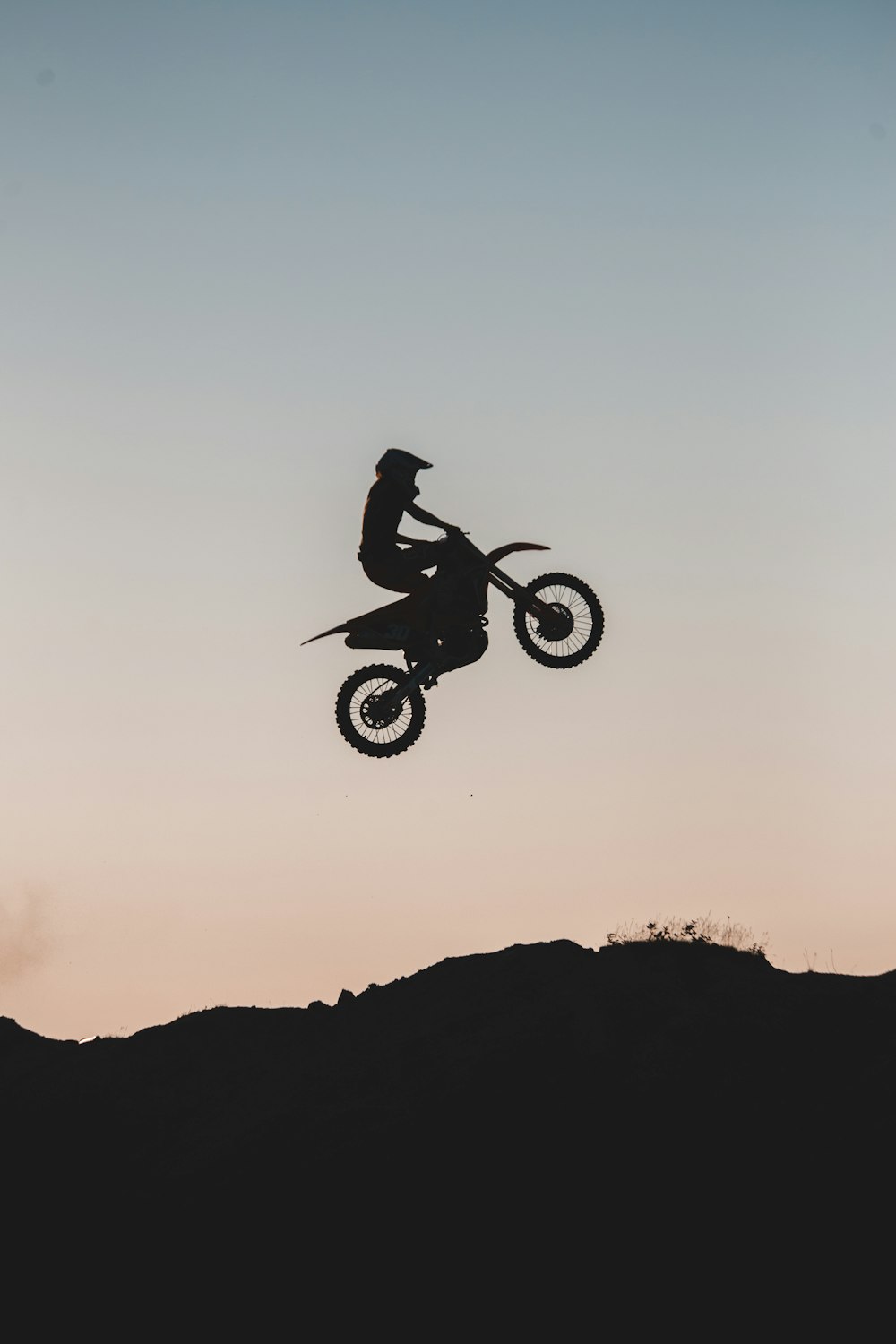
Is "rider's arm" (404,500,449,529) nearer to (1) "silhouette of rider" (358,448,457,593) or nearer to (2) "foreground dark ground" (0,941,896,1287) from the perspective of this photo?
(1) "silhouette of rider" (358,448,457,593)

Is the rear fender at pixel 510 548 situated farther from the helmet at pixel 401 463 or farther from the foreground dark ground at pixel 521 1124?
the foreground dark ground at pixel 521 1124

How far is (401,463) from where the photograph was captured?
56.9ft

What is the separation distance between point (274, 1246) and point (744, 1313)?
243 inches

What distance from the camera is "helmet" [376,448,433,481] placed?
17.4 m

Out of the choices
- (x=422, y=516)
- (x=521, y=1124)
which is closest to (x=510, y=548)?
(x=422, y=516)

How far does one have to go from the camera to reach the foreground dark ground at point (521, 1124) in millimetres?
18938

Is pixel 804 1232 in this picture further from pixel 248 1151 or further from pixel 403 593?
pixel 403 593

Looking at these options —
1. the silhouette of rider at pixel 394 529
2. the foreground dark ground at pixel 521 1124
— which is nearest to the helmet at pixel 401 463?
the silhouette of rider at pixel 394 529

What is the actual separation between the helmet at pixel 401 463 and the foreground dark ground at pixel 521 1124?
8426 millimetres

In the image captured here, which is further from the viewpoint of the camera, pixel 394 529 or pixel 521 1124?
pixel 521 1124

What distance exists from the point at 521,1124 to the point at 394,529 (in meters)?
8.21

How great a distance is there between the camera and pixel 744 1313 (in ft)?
58.6

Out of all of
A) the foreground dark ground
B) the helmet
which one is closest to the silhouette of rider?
the helmet

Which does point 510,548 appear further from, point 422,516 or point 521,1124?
point 521,1124
